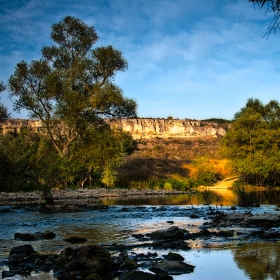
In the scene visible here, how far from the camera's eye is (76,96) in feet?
105

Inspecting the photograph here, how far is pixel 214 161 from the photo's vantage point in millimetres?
46188

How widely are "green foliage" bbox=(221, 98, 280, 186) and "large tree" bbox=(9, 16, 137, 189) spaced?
41.5 feet

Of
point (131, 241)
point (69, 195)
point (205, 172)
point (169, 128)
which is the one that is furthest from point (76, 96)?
point (169, 128)

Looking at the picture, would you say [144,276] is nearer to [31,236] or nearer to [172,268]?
[172,268]

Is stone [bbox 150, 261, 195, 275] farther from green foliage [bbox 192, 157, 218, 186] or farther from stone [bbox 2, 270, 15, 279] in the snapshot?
green foliage [bbox 192, 157, 218, 186]

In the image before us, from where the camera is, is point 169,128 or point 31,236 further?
point 169,128

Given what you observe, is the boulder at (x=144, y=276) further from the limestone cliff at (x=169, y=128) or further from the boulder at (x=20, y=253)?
the limestone cliff at (x=169, y=128)

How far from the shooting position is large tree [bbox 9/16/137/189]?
105ft

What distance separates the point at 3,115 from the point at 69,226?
2039cm

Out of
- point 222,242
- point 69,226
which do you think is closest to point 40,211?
point 69,226

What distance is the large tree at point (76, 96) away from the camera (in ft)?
105

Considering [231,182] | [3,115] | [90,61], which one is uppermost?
[90,61]

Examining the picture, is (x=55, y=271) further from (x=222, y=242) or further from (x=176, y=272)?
(x=222, y=242)

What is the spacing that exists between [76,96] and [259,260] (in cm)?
2675
